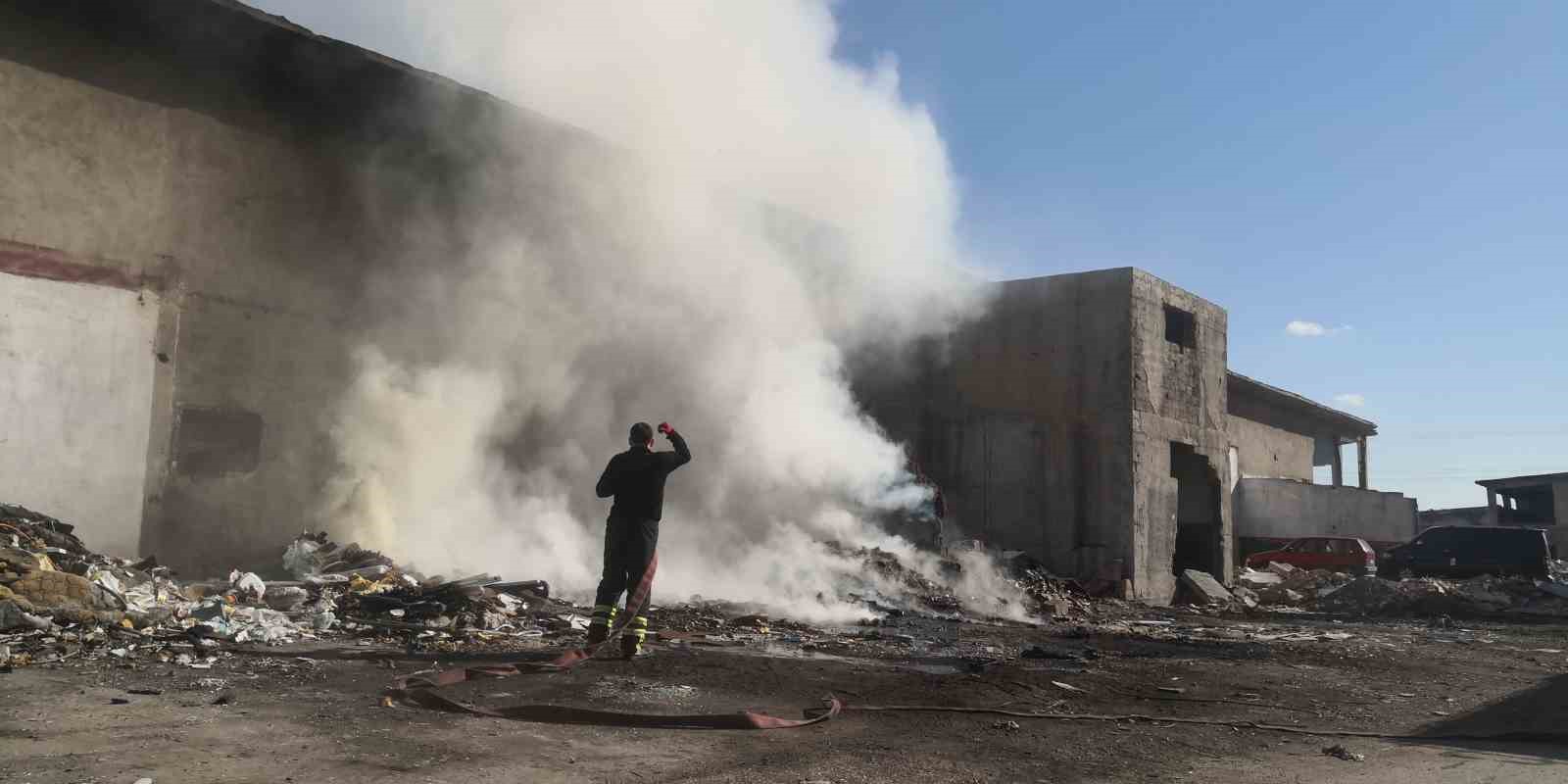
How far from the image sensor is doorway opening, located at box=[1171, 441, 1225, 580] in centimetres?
1755

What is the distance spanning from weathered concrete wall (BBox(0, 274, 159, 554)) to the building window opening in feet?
46.4

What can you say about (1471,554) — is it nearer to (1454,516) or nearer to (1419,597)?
(1419,597)

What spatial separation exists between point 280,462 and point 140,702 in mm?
6433

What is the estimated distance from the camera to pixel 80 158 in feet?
30.3

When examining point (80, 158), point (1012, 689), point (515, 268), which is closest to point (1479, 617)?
point (1012, 689)

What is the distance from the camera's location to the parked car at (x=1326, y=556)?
2197cm

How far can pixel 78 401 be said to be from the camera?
910cm

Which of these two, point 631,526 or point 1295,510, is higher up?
point 1295,510

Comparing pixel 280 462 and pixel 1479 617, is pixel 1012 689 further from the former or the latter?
pixel 1479 617

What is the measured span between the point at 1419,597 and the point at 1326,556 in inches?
284

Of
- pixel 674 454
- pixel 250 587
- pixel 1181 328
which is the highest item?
pixel 1181 328

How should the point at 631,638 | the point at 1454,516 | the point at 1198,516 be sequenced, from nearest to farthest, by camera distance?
the point at 631,638
the point at 1198,516
the point at 1454,516

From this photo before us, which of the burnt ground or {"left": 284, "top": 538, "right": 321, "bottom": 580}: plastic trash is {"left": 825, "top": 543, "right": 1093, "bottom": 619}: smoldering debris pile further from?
{"left": 284, "top": 538, "right": 321, "bottom": 580}: plastic trash

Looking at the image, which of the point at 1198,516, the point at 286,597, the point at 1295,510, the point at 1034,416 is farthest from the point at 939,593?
the point at 1295,510
